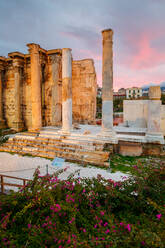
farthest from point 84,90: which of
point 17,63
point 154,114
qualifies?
point 154,114

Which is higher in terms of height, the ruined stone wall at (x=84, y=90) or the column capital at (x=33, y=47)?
the column capital at (x=33, y=47)

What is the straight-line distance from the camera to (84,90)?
44.2 feet

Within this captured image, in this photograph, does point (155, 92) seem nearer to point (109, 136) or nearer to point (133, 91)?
point (109, 136)

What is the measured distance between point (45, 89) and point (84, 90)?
3504mm

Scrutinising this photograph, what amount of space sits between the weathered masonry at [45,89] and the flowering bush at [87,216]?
10331mm

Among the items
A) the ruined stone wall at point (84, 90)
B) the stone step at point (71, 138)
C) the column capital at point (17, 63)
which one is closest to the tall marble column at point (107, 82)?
the stone step at point (71, 138)

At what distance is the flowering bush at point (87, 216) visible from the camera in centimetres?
188

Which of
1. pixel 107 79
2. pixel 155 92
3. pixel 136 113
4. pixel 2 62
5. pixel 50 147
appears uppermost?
pixel 2 62

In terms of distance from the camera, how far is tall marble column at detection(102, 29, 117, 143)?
8.43 meters

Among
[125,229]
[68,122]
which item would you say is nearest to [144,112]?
[68,122]

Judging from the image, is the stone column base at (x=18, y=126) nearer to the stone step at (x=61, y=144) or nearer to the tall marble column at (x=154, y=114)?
the stone step at (x=61, y=144)

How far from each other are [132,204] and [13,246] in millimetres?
2105

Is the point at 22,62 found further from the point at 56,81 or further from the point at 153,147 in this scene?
the point at 153,147

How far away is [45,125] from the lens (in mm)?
13531
